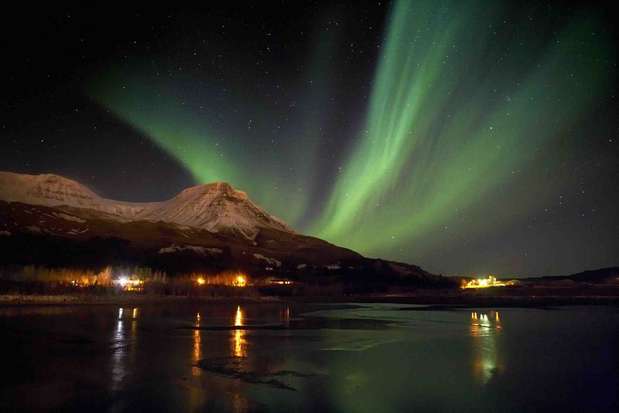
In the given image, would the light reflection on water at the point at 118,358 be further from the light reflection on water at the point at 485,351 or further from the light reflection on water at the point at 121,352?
the light reflection on water at the point at 485,351

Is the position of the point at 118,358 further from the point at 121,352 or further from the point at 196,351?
the point at 196,351

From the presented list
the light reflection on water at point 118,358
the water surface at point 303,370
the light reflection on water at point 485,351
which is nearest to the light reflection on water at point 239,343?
the water surface at point 303,370

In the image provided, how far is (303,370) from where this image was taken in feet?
95.0

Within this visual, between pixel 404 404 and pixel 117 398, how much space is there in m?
11.1

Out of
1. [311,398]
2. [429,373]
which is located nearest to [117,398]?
[311,398]

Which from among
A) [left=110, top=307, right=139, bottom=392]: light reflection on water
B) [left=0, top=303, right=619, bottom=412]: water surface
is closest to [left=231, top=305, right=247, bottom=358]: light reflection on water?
[left=0, top=303, right=619, bottom=412]: water surface

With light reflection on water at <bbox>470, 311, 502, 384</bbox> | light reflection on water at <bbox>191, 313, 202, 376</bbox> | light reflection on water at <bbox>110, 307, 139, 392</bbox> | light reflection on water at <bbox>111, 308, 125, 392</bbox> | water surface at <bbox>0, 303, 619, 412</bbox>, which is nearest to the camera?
water surface at <bbox>0, 303, 619, 412</bbox>

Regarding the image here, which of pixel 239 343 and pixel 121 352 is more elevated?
pixel 239 343

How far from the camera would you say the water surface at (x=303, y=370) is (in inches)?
854

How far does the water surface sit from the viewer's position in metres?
21.7

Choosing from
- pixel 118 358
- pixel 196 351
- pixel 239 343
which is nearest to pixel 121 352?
pixel 118 358

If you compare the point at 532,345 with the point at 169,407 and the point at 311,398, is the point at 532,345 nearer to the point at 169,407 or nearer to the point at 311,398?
the point at 311,398

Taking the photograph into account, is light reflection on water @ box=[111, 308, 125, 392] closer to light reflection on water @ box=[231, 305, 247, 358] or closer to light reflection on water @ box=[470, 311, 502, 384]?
light reflection on water @ box=[231, 305, 247, 358]

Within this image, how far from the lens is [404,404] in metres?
21.8
